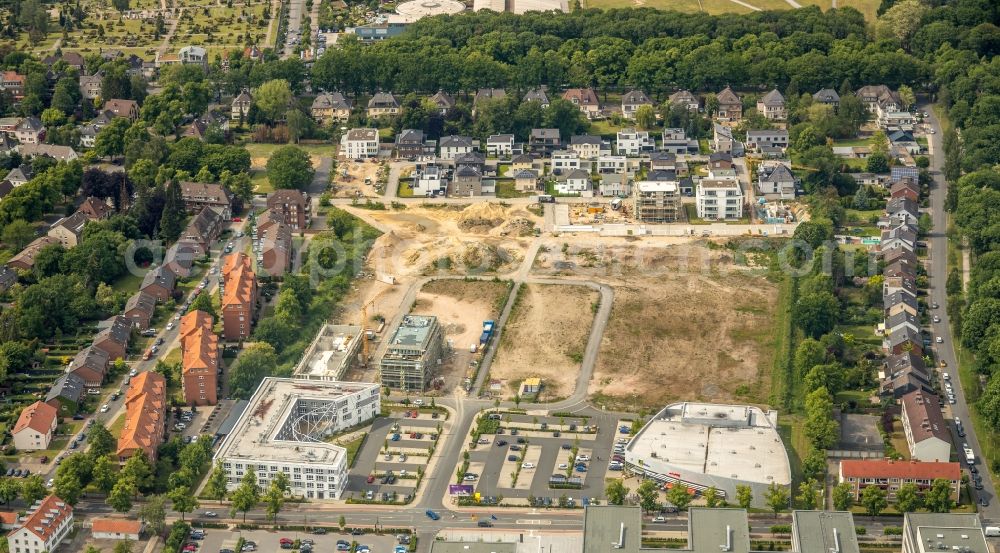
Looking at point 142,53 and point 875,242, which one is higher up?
point 142,53

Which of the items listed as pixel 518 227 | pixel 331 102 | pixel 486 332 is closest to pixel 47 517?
pixel 486 332

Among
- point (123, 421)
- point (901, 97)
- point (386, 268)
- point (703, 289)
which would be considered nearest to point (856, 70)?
point (901, 97)

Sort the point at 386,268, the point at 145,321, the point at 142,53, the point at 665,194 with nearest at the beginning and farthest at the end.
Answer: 1. the point at 145,321
2. the point at 386,268
3. the point at 665,194
4. the point at 142,53

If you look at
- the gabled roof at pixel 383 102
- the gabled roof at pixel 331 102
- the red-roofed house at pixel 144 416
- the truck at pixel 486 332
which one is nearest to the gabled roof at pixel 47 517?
the red-roofed house at pixel 144 416

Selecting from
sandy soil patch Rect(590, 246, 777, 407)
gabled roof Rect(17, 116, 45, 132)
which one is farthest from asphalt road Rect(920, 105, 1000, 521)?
gabled roof Rect(17, 116, 45, 132)

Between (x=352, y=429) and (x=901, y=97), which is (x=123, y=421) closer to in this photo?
(x=352, y=429)

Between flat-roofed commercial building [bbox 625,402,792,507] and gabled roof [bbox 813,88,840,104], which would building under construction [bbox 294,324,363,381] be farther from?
gabled roof [bbox 813,88,840,104]

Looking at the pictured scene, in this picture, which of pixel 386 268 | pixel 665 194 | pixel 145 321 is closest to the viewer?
pixel 145 321
